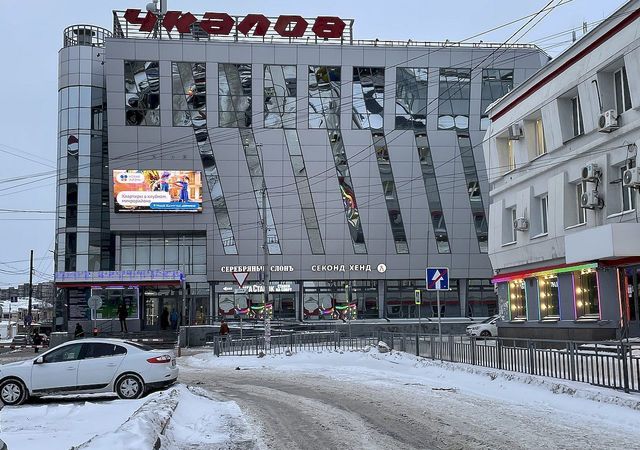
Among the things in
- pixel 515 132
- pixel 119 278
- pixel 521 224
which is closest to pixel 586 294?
pixel 521 224

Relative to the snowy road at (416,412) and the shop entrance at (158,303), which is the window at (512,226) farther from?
the shop entrance at (158,303)

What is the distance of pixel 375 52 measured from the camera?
53.2m

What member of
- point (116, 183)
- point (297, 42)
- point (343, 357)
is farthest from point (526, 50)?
point (343, 357)

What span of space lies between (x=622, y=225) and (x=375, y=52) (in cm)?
3408

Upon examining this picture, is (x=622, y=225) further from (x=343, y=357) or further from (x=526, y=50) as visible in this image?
(x=526, y=50)

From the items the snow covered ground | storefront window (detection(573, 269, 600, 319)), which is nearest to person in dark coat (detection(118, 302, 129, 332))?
the snow covered ground

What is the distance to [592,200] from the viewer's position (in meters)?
24.5

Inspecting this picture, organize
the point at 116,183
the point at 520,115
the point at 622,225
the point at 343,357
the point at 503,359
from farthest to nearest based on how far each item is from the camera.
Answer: the point at 116,183 < the point at 520,115 < the point at 343,357 < the point at 622,225 < the point at 503,359

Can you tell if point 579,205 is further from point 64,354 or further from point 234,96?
point 234,96

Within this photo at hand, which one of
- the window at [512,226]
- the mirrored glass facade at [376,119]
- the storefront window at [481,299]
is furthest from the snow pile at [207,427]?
the storefront window at [481,299]

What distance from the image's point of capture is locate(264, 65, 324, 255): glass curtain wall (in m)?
52.8

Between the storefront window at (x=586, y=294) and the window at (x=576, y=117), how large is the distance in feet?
17.8

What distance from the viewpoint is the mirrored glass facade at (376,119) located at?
175ft

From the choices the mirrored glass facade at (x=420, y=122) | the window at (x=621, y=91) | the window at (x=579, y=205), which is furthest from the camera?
the mirrored glass facade at (x=420, y=122)
